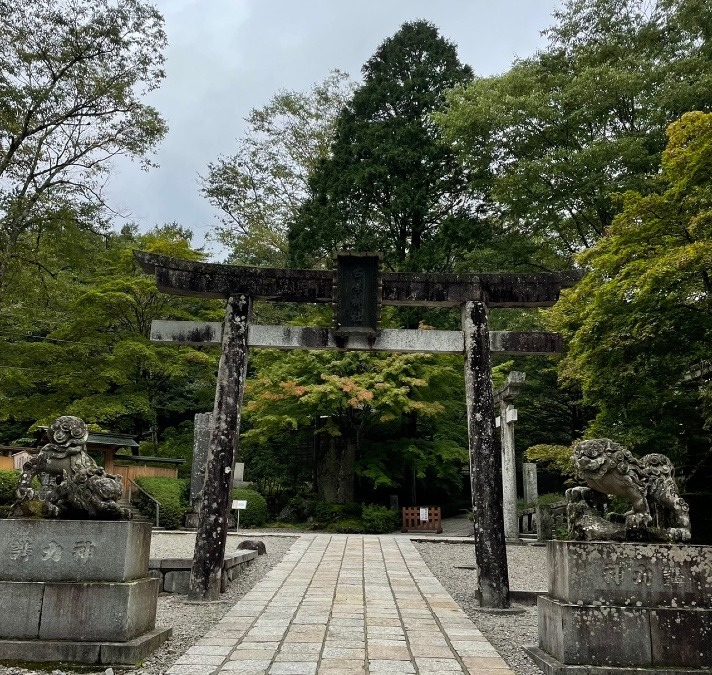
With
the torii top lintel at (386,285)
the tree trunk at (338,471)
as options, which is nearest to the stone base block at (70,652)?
the torii top lintel at (386,285)

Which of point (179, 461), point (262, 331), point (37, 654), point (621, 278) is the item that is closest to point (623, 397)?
point (621, 278)

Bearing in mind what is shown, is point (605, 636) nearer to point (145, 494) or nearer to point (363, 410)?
point (363, 410)

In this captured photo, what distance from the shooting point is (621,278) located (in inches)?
403

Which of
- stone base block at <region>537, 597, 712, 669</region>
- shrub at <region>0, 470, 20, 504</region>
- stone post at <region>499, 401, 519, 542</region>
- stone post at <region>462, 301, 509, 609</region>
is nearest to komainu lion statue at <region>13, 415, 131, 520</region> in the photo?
stone base block at <region>537, 597, 712, 669</region>

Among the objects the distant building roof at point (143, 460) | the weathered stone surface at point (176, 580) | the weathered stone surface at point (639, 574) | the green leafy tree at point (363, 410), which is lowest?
the weathered stone surface at point (176, 580)

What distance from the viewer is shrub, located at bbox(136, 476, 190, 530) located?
1812 cm

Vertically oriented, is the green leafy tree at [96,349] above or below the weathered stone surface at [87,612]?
above

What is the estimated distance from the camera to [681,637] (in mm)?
4473

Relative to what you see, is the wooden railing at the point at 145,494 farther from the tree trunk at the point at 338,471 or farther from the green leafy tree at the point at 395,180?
the green leafy tree at the point at 395,180

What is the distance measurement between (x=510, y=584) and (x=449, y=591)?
51.9 inches

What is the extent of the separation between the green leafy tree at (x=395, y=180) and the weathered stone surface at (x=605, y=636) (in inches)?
641

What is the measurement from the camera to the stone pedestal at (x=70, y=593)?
484 cm

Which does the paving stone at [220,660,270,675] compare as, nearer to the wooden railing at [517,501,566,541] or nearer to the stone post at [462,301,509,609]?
the stone post at [462,301,509,609]

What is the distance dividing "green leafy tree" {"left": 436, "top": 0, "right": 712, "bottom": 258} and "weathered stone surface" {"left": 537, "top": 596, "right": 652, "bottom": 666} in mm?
13500
